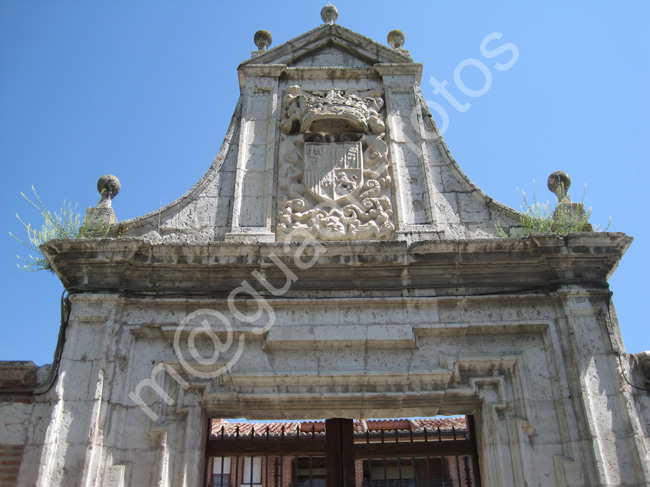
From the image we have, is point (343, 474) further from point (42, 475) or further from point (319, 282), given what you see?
point (42, 475)

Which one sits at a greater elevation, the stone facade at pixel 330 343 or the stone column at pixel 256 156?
the stone column at pixel 256 156

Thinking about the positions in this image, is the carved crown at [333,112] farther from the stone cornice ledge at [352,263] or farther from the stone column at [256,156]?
the stone cornice ledge at [352,263]

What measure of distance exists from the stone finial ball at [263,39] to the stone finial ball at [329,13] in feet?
2.73

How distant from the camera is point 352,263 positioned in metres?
5.61

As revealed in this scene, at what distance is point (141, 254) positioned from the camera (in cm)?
562

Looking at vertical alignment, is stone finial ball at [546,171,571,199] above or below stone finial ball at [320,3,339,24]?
below

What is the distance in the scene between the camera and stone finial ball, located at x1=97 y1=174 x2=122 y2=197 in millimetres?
6316

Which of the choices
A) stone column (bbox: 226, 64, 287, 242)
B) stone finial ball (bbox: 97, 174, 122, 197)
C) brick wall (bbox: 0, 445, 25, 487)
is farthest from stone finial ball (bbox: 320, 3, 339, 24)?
brick wall (bbox: 0, 445, 25, 487)

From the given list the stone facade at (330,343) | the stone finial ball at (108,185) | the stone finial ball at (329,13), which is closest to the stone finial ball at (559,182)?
the stone facade at (330,343)

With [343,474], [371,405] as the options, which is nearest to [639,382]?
[371,405]

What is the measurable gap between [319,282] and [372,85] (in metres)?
2.87

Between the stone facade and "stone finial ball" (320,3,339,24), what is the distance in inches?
118

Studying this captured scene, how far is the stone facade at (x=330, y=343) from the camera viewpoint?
16.3ft

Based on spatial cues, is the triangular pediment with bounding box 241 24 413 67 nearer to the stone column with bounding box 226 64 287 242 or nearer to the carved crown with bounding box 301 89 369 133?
the stone column with bounding box 226 64 287 242
